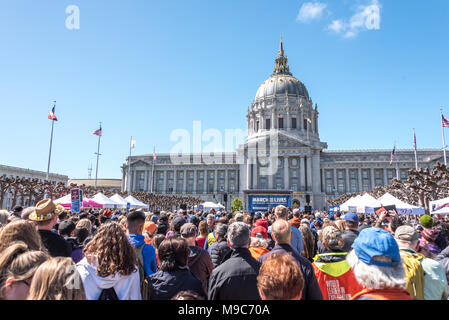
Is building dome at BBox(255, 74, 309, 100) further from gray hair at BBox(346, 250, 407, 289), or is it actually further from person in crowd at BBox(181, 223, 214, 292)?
gray hair at BBox(346, 250, 407, 289)

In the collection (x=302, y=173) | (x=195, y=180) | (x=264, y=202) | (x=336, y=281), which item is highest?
(x=302, y=173)

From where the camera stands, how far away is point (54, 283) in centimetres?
254

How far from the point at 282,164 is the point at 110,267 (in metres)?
82.0

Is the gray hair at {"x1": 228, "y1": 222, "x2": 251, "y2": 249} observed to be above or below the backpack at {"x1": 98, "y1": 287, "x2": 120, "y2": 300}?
above

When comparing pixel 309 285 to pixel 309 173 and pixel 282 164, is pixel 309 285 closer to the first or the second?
pixel 309 173

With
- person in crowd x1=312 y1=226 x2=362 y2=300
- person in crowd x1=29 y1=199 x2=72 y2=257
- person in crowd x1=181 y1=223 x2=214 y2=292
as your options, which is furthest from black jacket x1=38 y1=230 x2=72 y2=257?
person in crowd x1=312 y1=226 x2=362 y2=300

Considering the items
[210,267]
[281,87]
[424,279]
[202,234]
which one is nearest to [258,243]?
[210,267]

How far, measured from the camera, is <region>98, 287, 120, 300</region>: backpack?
345cm

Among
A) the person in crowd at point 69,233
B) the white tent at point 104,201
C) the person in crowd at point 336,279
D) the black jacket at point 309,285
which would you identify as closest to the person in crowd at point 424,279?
the person in crowd at point 336,279

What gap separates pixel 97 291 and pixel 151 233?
162 inches

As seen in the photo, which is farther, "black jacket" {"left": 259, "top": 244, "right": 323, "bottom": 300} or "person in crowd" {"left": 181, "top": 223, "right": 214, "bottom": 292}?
"person in crowd" {"left": 181, "top": 223, "right": 214, "bottom": 292}

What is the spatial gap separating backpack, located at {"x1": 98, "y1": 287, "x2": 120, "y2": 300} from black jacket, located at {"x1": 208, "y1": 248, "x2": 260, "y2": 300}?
120 cm
